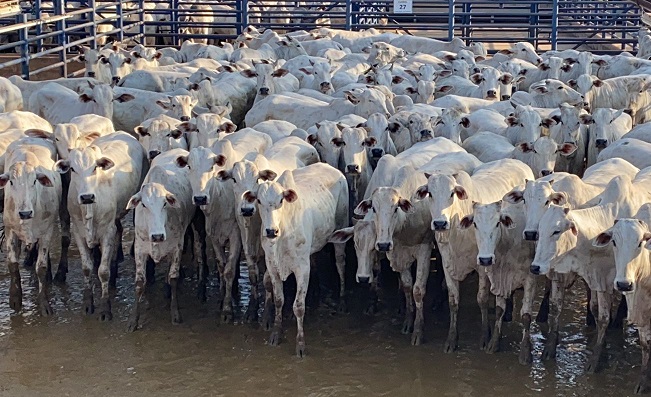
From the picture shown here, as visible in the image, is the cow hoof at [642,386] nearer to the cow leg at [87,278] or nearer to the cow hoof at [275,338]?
the cow hoof at [275,338]

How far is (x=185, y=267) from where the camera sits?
1046cm

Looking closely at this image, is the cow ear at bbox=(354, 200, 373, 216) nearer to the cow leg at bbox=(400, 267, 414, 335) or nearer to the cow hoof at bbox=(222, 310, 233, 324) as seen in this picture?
the cow leg at bbox=(400, 267, 414, 335)

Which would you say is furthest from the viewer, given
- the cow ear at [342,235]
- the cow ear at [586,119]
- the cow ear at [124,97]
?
the cow ear at [124,97]

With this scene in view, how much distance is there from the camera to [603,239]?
7.45 m

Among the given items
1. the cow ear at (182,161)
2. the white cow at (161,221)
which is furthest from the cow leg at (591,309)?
the cow ear at (182,161)

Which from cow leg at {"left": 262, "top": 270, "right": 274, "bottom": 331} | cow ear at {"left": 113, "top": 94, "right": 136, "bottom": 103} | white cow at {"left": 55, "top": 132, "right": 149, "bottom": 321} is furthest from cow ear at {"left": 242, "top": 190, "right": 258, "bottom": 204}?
cow ear at {"left": 113, "top": 94, "right": 136, "bottom": 103}

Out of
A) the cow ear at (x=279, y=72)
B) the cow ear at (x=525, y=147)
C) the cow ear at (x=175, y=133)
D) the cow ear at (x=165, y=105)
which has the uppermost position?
the cow ear at (x=279, y=72)

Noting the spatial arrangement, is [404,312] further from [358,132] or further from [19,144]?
[19,144]

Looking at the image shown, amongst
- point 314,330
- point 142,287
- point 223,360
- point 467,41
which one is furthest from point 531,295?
point 467,41

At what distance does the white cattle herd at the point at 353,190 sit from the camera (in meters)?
8.02

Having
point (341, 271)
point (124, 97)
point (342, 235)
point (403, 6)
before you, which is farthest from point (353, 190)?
point (403, 6)

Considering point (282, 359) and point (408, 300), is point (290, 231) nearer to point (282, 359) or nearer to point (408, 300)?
point (282, 359)

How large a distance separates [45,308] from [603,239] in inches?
189

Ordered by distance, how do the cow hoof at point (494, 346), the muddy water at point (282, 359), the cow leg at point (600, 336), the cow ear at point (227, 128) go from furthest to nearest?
the cow ear at point (227, 128) → the cow hoof at point (494, 346) → the cow leg at point (600, 336) → the muddy water at point (282, 359)
